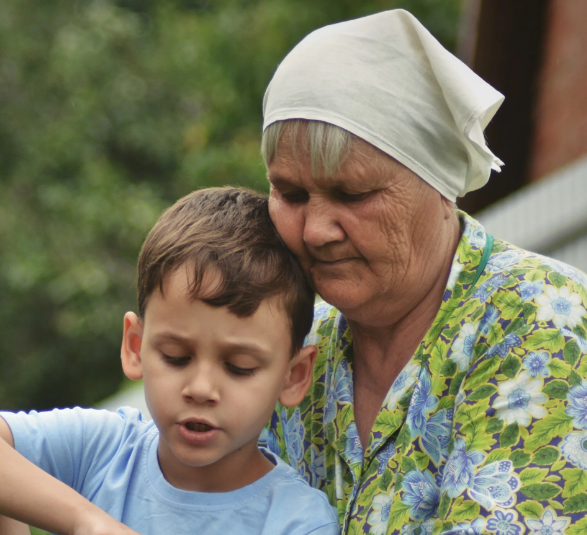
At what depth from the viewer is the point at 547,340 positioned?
7.07ft

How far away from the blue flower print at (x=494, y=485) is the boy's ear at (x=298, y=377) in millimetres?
533

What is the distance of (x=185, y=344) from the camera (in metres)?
2.23

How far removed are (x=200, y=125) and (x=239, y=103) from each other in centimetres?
98

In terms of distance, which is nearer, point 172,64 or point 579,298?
point 579,298

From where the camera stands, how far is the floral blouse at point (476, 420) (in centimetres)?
204

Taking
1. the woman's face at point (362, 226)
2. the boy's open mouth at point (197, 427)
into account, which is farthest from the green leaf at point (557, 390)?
the boy's open mouth at point (197, 427)

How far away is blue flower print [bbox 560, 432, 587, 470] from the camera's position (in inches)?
80.4

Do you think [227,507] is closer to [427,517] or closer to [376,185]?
[427,517]

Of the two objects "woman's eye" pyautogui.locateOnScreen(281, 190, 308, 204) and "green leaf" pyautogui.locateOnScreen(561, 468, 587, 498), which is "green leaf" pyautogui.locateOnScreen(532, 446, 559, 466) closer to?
"green leaf" pyautogui.locateOnScreen(561, 468, 587, 498)

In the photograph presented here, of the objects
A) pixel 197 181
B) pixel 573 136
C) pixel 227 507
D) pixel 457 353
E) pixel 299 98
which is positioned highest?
pixel 299 98

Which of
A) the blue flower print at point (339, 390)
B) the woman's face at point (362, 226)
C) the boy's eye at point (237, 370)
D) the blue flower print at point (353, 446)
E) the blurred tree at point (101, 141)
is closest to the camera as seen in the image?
the boy's eye at point (237, 370)

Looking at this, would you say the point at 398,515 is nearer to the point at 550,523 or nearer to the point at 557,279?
the point at 550,523

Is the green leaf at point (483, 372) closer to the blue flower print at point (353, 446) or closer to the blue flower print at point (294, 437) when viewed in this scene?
the blue flower print at point (353, 446)

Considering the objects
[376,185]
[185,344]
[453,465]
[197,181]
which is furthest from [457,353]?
[197,181]
